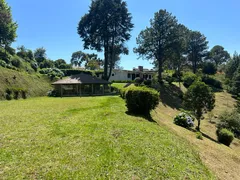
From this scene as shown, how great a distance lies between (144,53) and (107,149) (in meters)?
28.3

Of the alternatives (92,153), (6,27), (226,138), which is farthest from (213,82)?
(6,27)

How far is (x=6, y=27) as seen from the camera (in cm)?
2716

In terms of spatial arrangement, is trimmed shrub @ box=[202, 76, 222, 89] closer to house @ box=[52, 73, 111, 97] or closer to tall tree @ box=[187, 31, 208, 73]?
tall tree @ box=[187, 31, 208, 73]

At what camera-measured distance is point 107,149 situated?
559cm

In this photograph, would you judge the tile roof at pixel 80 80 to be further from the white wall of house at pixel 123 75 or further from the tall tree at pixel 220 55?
the tall tree at pixel 220 55

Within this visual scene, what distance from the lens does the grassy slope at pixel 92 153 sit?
4.37 meters

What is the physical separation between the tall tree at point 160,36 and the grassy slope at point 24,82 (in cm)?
1867

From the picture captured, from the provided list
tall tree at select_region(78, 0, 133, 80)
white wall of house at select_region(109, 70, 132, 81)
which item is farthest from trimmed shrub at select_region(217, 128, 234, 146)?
white wall of house at select_region(109, 70, 132, 81)

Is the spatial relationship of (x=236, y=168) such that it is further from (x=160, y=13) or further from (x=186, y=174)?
(x=160, y=13)

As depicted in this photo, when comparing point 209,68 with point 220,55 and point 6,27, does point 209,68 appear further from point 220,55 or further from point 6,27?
point 6,27

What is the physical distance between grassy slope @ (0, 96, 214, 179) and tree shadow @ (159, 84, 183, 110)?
56.6 ft

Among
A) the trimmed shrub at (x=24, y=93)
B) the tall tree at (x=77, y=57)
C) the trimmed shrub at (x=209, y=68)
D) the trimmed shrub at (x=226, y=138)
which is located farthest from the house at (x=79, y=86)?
the tall tree at (x=77, y=57)

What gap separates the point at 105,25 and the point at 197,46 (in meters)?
26.9

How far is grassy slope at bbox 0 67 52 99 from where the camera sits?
1900 centimetres
